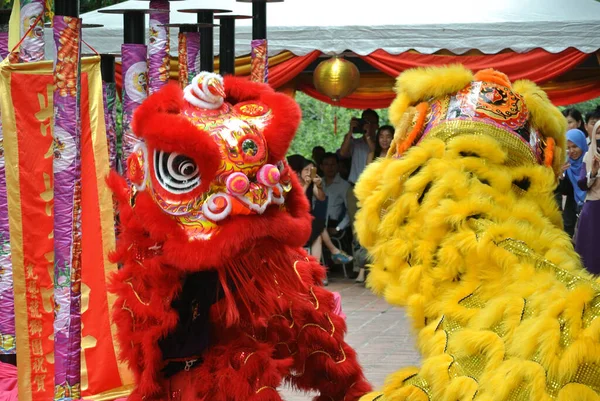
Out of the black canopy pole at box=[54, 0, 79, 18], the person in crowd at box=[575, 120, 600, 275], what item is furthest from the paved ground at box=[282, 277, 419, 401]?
the black canopy pole at box=[54, 0, 79, 18]

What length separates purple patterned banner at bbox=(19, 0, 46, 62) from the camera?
4215mm

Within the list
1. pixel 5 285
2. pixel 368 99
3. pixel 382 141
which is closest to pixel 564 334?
pixel 5 285

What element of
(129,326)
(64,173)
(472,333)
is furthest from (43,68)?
(472,333)

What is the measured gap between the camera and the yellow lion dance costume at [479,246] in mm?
1905

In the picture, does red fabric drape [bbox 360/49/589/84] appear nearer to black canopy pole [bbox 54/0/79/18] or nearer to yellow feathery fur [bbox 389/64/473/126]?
black canopy pole [bbox 54/0/79/18]

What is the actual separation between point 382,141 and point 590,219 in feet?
13.6

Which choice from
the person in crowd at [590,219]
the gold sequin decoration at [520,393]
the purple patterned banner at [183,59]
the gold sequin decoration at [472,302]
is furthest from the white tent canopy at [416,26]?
the gold sequin decoration at [520,393]

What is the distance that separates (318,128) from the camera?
18250mm

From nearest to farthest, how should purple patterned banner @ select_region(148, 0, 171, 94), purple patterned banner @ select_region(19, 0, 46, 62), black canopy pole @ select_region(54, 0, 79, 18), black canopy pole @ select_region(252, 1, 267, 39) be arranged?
black canopy pole @ select_region(54, 0, 79, 18)
purple patterned banner @ select_region(19, 0, 46, 62)
purple patterned banner @ select_region(148, 0, 171, 94)
black canopy pole @ select_region(252, 1, 267, 39)

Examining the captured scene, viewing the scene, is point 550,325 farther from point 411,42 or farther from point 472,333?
point 411,42

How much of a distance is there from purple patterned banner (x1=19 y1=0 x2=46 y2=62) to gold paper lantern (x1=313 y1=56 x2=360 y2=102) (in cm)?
500

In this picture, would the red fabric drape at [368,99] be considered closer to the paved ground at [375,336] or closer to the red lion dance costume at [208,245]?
the paved ground at [375,336]

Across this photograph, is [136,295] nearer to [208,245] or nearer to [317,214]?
[208,245]

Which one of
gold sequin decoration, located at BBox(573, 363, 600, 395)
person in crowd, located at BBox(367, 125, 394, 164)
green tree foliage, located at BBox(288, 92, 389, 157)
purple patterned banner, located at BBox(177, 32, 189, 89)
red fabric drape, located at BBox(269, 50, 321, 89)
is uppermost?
purple patterned banner, located at BBox(177, 32, 189, 89)
